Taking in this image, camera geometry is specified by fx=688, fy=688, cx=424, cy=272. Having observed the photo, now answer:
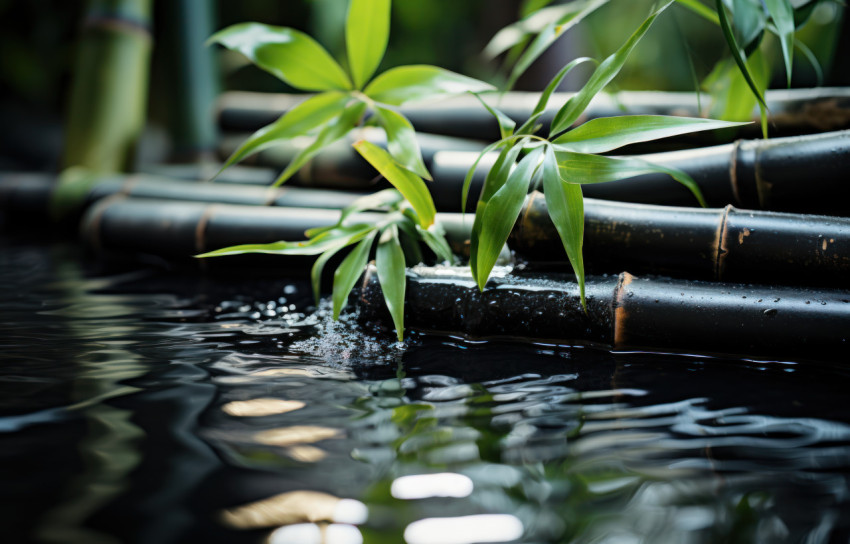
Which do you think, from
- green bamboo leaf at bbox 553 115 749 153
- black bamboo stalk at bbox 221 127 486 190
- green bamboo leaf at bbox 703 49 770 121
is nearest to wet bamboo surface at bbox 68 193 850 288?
green bamboo leaf at bbox 553 115 749 153

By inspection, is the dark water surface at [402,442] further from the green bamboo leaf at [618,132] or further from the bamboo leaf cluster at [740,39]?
the bamboo leaf cluster at [740,39]

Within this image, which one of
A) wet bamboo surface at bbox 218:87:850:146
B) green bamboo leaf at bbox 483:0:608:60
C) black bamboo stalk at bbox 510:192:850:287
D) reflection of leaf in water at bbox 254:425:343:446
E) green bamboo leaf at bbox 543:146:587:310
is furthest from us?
green bamboo leaf at bbox 483:0:608:60

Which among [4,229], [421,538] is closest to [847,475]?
[421,538]

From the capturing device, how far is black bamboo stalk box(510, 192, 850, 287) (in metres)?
1.34

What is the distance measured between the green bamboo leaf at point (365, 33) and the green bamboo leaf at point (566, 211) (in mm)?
480

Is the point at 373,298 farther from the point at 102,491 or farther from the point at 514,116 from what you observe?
the point at 514,116

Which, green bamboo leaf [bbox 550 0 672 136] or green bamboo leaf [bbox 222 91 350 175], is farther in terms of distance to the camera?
green bamboo leaf [bbox 222 91 350 175]

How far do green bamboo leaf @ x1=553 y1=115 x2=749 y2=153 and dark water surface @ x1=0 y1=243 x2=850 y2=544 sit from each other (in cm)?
41

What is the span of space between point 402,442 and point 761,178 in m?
1.05

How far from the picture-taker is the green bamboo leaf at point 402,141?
1.40m

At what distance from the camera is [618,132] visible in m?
1.28

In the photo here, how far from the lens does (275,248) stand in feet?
4.97

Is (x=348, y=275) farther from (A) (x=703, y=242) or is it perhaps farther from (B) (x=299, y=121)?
(A) (x=703, y=242)

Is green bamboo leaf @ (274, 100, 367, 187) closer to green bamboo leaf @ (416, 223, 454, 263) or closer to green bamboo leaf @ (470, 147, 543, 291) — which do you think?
green bamboo leaf @ (416, 223, 454, 263)
